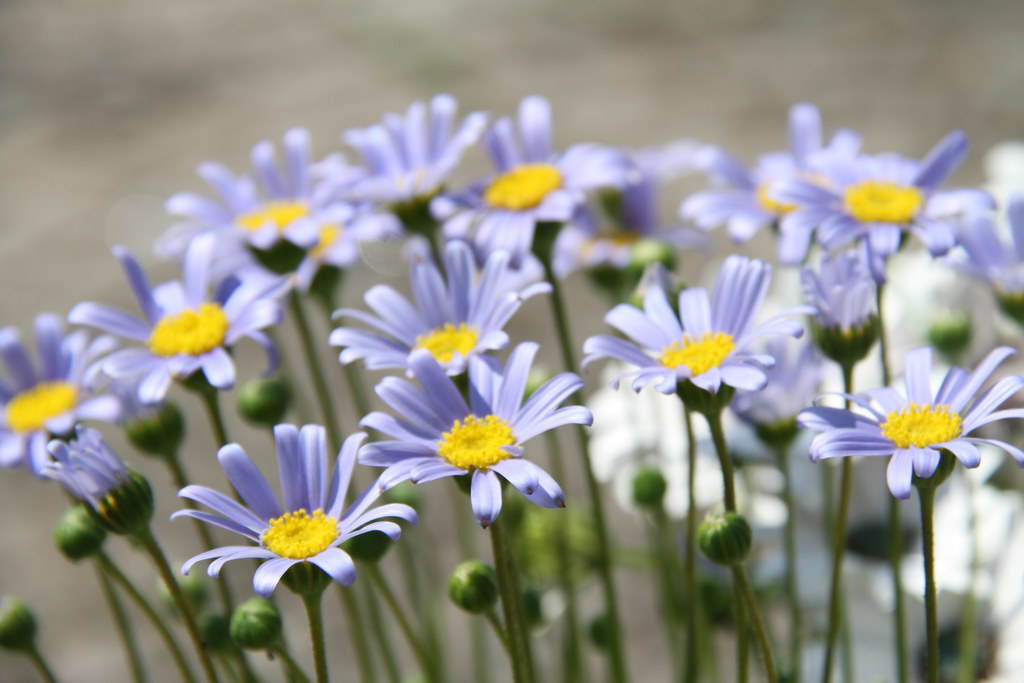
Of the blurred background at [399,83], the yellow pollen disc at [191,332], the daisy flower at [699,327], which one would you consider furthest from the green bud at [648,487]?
the blurred background at [399,83]

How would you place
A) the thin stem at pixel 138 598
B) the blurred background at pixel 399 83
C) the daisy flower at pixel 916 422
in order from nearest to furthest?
the daisy flower at pixel 916 422 → the thin stem at pixel 138 598 → the blurred background at pixel 399 83

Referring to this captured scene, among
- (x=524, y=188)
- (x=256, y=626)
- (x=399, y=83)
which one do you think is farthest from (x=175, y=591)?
(x=399, y=83)

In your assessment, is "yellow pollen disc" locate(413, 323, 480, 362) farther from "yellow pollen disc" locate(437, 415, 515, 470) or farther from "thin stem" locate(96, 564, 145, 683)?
"thin stem" locate(96, 564, 145, 683)

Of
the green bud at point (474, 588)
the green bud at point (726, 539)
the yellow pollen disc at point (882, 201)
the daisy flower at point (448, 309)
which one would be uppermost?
the yellow pollen disc at point (882, 201)

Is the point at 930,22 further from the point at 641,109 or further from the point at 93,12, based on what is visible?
the point at 93,12

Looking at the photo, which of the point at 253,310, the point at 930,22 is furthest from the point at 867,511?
the point at 930,22

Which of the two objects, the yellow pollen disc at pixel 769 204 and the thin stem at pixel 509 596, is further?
the yellow pollen disc at pixel 769 204

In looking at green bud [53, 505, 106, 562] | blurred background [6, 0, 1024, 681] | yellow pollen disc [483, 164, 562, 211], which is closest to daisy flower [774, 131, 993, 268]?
yellow pollen disc [483, 164, 562, 211]

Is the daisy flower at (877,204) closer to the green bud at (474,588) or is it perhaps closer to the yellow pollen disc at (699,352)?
the yellow pollen disc at (699,352)

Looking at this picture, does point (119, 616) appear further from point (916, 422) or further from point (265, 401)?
point (916, 422)
